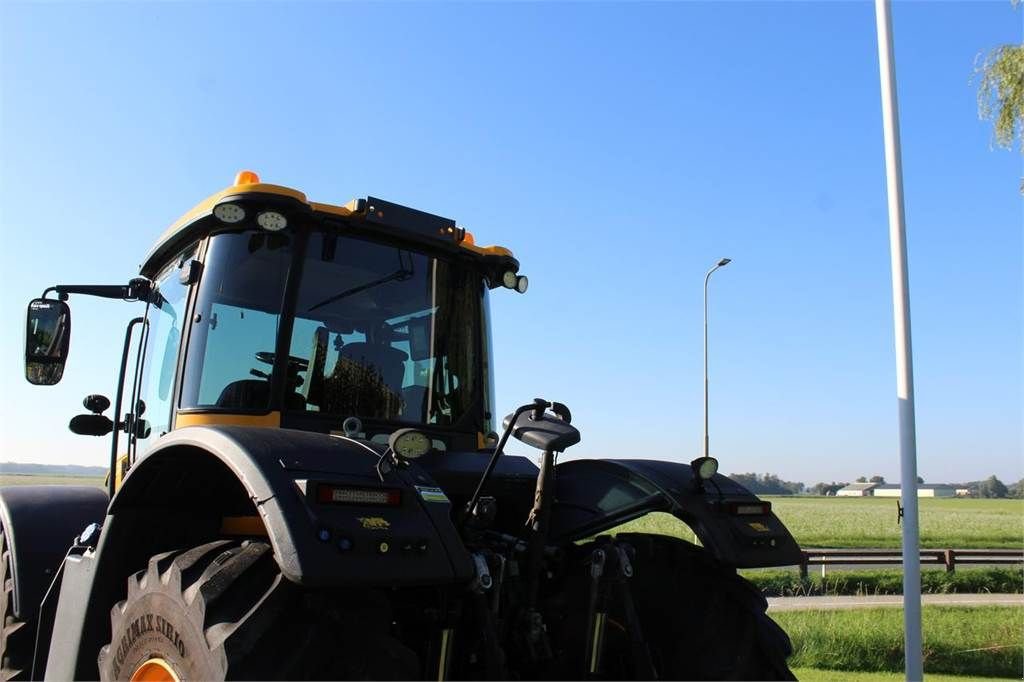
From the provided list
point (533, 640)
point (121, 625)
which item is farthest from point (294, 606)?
point (533, 640)

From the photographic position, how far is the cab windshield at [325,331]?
372 centimetres

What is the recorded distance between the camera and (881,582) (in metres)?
18.0

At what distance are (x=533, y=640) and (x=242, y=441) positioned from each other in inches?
56.0

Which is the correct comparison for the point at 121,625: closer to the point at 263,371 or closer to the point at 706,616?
the point at 263,371

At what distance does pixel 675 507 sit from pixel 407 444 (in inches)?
53.8

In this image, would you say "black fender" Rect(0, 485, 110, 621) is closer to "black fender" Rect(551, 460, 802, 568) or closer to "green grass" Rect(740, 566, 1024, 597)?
"black fender" Rect(551, 460, 802, 568)

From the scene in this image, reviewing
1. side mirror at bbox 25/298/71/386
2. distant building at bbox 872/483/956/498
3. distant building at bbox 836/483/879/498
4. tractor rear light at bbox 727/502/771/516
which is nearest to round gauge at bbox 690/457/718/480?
tractor rear light at bbox 727/502/771/516

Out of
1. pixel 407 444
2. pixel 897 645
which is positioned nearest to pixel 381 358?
pixel 407 444

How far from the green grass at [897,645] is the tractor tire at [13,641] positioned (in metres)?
7.03

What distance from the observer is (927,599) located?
51.5 feet

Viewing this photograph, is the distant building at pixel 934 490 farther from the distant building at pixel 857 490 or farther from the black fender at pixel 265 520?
the black fender at pixel 265 520

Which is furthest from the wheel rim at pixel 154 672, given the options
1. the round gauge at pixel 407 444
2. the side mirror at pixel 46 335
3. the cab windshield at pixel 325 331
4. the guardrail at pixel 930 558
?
the guardrail at pixel 930 558

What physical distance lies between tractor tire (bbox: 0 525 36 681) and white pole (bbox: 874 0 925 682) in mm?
6060

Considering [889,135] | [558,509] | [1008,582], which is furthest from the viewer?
[1008,582]
